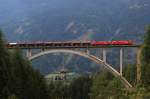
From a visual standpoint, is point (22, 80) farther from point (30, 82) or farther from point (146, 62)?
point (146, 62)

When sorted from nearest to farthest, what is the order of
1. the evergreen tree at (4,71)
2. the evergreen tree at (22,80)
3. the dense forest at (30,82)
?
the evergreen tree at (4,71)
the dense forest at (30,82)
the evergreen tree at (22,80)

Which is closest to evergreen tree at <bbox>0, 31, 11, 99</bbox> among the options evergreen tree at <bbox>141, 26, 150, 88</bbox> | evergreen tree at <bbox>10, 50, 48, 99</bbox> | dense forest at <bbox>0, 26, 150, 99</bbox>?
dense forest at <bbox>0, 26, 150, 99</bbox>

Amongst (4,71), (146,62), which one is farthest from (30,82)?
(146,62)

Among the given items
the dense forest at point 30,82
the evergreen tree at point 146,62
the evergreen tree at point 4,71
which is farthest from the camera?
the evergreen tree at point 146,62

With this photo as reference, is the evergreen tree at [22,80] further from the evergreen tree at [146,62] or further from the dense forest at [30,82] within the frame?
the evergreen tree at [146,62]

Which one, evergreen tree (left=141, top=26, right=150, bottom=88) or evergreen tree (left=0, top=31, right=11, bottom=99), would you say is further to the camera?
evergreen tree (left=141, top=26, right=150, bottom=88)

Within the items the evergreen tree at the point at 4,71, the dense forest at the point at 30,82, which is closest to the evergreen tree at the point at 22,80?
the dense forest at the point at 30,82

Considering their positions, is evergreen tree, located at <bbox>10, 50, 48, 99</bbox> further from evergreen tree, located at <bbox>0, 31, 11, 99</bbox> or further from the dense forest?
evergreen tree, located at <bbox>0, 31, 11, 99</bbox>

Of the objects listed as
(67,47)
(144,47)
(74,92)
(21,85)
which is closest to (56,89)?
(74,92)

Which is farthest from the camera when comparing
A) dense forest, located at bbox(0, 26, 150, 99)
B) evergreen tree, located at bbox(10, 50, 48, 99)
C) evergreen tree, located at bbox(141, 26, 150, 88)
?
evergreen tree, located at bbox(141, 26, 150, 88)

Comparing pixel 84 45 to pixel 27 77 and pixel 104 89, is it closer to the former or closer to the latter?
pixel 104 89

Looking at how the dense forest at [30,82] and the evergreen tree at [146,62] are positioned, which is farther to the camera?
the evergreen tree at [146,62]

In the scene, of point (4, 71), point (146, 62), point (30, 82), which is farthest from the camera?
point (146, 62)

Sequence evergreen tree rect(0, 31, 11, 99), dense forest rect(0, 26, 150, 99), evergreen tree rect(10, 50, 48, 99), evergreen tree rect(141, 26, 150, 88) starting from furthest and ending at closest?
evergreen tree rect(141, 26, 150, 88), evergreen tree rect(10, 50, 48, 99), dense forest rect(0, 26, 150, 99), evergreen tree rect(0, 31, 11, 99)
